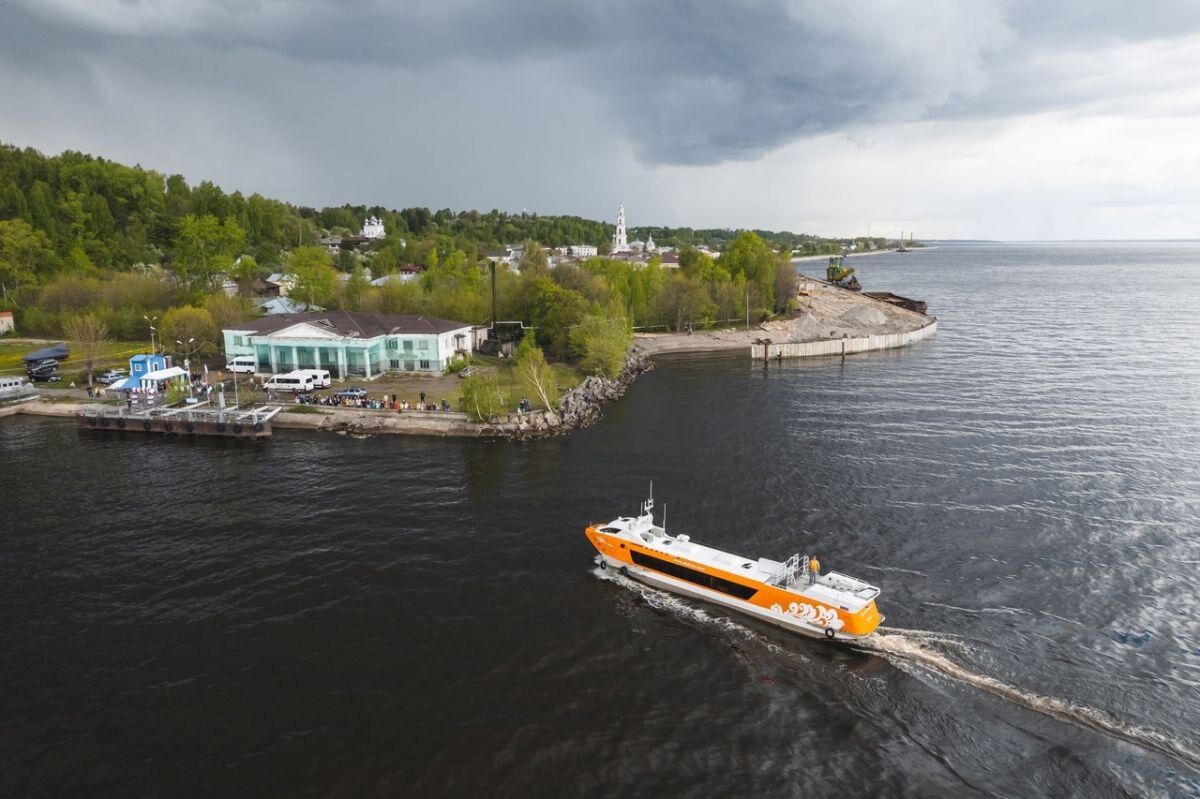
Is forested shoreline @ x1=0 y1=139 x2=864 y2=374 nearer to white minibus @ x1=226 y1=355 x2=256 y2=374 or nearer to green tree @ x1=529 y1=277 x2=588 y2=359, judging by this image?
green tree @ x1=529 y1=277 x2=588 y2=359

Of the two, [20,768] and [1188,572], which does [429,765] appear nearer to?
[20,768]

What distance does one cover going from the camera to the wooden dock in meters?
62.8

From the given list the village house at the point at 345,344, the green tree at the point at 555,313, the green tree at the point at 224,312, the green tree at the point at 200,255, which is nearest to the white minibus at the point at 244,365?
the village house at the point at 345,344

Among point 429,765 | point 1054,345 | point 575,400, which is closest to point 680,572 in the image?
point 429,765

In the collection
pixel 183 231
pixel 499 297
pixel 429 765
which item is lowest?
pixel 429 765

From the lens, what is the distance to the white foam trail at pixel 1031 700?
25.8 meters

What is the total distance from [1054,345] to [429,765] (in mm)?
126064

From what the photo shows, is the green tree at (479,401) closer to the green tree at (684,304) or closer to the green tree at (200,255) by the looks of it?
the green tree at (684,304)

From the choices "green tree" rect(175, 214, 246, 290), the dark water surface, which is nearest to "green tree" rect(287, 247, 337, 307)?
"green tree" rect(175, 214, 246, 290)

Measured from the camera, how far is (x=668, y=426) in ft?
222

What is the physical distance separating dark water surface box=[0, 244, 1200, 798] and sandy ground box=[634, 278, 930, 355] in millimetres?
56885

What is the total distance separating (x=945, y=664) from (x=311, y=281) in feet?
349

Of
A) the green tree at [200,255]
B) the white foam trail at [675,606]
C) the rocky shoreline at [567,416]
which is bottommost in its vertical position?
the white foam trail at [675,606]

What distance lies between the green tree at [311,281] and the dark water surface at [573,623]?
51571 mm
